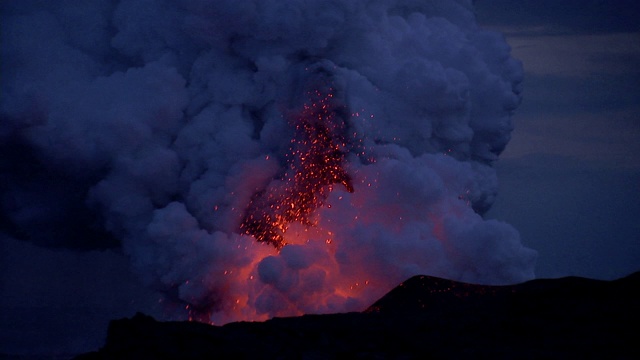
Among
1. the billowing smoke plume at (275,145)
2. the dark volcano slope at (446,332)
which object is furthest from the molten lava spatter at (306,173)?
the dark volcano slope at (446,332)

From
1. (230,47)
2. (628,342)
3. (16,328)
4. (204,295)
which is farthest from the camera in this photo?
(16,328)

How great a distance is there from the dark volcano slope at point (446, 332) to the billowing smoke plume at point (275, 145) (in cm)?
614

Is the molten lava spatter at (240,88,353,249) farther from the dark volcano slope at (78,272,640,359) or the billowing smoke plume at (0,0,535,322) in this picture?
the dark volcano slope at (78,272,640,359)

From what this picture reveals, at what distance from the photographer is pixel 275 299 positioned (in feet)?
105

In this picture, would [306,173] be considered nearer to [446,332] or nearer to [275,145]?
[275,145]

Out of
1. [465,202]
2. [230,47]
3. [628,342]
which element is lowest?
[628,342]

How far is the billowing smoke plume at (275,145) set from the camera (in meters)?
32.9

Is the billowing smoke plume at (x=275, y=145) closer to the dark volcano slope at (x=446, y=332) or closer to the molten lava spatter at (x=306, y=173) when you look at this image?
the molten lava spatter at (x=306, y=173)

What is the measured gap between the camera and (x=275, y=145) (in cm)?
3631

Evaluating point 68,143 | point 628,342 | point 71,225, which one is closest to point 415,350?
point 628,342

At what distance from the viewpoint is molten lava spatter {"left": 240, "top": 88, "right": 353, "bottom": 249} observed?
3484 centimetres

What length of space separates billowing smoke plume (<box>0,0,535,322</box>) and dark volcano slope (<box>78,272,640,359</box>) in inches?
242

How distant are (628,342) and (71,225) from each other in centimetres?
2850

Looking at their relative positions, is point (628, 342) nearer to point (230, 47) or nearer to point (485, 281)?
point (485, 281)
